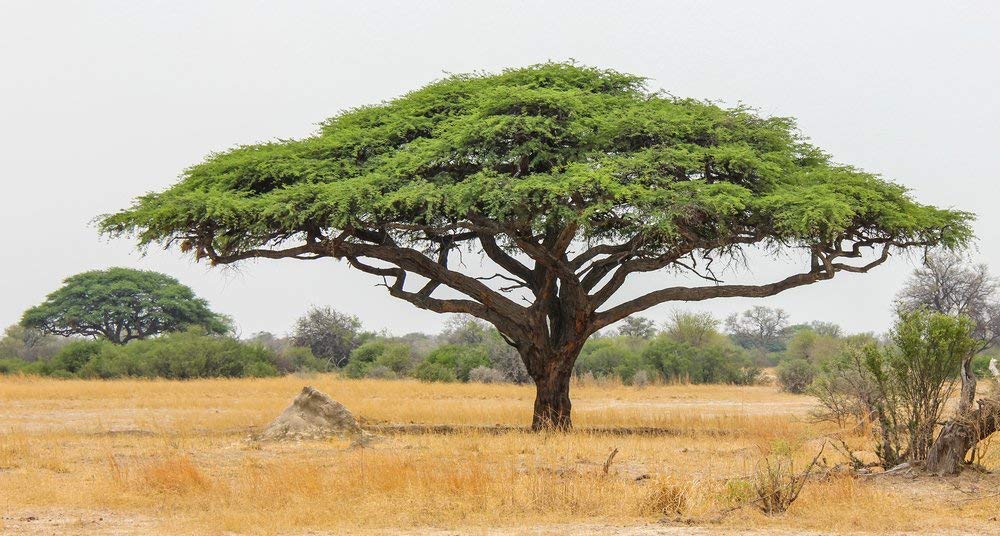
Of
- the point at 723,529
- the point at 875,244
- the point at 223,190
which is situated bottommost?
the point at 723,529

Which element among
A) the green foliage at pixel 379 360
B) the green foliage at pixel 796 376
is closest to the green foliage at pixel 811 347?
the green foliage at pixel 796 376

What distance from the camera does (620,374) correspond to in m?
41.8

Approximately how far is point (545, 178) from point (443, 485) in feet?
26.2

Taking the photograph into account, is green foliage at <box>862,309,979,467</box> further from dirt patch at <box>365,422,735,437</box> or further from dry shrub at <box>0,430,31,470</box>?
dry shrub at <box>0,430,31,470</box>

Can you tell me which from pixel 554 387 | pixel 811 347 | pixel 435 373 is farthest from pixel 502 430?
pixel 811 347

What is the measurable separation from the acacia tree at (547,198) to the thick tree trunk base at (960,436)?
5.71m

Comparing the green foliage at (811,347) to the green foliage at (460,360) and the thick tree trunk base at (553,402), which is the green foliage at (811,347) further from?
the thick tree trunk base at (553,402)

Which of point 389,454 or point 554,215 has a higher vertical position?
point 554,215

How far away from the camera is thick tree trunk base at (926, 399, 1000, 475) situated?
39.4 ft

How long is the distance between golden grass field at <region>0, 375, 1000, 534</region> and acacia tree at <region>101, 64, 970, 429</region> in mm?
3176

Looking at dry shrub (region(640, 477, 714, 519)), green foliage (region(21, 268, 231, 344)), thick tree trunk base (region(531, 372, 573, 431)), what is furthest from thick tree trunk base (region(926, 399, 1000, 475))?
green foliage (region(21, 268, 231, 344))

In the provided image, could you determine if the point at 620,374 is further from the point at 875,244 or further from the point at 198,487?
the point at 198,487

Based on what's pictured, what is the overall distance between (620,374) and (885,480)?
29790 mm

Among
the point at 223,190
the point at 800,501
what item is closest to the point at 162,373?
the point at 223,190
